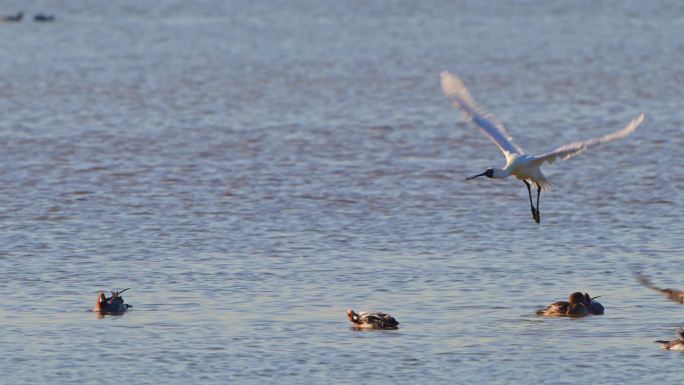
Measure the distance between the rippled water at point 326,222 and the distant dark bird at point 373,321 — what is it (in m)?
0.11

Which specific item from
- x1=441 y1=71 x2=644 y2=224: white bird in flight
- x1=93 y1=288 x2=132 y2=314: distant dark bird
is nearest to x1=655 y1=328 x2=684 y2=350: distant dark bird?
x1=441 y1=71 x2=644 y2=224: white bird in flight

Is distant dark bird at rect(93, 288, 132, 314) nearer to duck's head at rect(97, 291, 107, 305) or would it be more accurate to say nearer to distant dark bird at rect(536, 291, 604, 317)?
duck's head at rect(97, 291, 107, 305)

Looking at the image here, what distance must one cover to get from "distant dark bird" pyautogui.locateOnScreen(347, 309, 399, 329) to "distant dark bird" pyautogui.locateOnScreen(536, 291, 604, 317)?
4.43 ft

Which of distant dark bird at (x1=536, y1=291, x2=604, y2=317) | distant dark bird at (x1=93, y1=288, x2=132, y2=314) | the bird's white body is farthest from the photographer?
the bird's white body

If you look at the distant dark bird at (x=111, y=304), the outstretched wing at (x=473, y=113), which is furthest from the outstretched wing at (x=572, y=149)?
the distant dark bird at (x=111, y=304)

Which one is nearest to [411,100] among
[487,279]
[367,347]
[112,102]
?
[112,102]

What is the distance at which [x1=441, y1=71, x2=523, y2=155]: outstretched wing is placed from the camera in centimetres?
1684

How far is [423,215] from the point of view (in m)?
20.7

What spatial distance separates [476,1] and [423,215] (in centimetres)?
4943

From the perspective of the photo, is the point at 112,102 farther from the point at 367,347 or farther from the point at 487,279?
the point at 367,347

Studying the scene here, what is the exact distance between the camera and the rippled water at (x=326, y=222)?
45.5ft

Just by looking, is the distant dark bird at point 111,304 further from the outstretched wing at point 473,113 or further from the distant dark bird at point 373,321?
the outstretched wing at point 473,113

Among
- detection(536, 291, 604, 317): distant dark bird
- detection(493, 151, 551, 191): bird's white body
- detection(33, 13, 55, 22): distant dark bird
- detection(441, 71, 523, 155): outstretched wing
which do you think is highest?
detection(33, 13, 55, 22): distant dark bird

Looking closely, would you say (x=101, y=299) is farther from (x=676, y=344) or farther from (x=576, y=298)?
(x=676, y=344)
